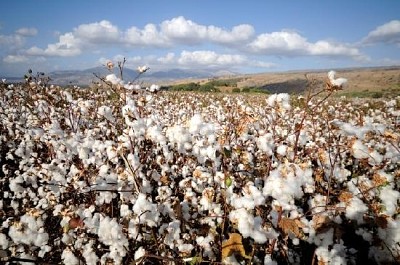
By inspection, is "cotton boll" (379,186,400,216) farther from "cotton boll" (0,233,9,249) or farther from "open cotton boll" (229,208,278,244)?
"cotton boll" (0,233,9,249)

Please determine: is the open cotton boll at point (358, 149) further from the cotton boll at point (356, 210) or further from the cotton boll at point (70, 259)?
the cotton boll at point (70, 259)

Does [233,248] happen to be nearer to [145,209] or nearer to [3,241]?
[145,209]

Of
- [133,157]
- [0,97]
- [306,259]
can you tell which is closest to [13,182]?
[133,157]

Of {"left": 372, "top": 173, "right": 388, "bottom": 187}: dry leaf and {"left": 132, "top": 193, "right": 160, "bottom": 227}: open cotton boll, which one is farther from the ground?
{"left": 372, "top": 173, "right": 388, "bottom": 187}: dry leaf

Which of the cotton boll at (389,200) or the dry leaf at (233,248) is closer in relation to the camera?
the dry leaf at (233,248)

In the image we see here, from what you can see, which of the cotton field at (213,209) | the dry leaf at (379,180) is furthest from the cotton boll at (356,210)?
the dry leaf at (379,180)

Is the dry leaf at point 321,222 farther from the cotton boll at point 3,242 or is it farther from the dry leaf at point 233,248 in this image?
the cotton boll at point 3,242

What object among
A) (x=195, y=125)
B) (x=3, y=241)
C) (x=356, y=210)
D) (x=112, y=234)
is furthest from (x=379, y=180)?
(x=3, y=241)

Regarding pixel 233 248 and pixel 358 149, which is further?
pixel 358 149

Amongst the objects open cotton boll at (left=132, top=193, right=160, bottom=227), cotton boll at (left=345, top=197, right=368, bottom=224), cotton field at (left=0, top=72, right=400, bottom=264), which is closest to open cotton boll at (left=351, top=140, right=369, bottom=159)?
cotton field at (left=0, top=72, right=400, bottom=264)

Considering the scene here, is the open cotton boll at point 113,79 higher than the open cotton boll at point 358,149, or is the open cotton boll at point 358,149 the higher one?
the open cotton boll at point 113,79

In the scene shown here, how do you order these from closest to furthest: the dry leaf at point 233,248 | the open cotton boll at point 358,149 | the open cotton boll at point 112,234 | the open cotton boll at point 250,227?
the open cotton boll at point 250,227, the dry leaf at point 233,248, the open cotton boll at point 112,234, the open cotton boll at point 358,149

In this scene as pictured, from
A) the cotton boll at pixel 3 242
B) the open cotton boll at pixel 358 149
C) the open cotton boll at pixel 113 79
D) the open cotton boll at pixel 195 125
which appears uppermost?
the open cotton boll at pixel 113 79

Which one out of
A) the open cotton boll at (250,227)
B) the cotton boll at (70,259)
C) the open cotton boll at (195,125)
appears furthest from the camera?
the open cotton boll at (195,125)
